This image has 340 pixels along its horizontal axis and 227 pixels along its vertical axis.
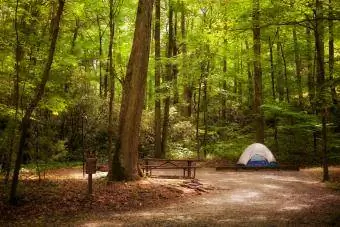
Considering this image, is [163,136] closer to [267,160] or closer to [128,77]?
[267,160]

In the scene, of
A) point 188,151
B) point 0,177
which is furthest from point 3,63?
point 188,151

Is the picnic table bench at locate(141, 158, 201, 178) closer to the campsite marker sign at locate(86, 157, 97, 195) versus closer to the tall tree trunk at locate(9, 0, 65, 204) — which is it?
the campsite marker sign at locate(86, 157, 97, 195)

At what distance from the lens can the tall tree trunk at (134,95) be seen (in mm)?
13609

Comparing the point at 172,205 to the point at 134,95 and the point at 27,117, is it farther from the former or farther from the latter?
the point at 27,117

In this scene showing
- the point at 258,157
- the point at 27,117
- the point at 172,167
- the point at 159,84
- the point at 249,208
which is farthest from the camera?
the point at 159,84

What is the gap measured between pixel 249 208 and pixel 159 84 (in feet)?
48.8

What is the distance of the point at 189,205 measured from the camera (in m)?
11.3

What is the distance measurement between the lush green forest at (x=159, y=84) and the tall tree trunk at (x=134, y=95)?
3cm

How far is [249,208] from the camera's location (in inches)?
426

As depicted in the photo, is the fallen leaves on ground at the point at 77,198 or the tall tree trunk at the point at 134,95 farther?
the tall tree trunk at the point at 134,95

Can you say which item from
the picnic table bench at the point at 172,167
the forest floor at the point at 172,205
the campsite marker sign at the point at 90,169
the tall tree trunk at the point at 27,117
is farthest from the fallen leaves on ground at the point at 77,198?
the picnic table bench at the point at 172,167

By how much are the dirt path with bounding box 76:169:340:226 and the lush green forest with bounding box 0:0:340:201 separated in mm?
2590

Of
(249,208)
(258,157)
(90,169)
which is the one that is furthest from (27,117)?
(258,157)

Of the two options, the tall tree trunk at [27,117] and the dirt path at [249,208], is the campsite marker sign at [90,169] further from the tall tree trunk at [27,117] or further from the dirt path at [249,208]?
the tall tree trunk at [27,117]
